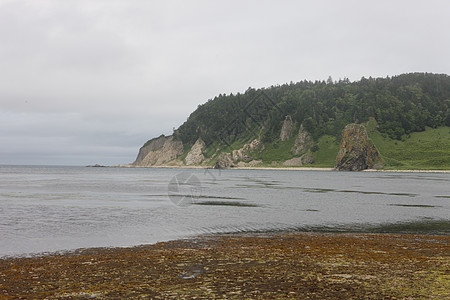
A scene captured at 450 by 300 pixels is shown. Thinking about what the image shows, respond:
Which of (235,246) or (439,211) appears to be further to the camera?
(439,211)

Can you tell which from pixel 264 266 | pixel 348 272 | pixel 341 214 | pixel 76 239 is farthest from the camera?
pixel 341 214

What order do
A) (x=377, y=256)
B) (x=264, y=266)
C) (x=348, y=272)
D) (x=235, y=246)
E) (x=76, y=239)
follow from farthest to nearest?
(x=76, y=239)
(x=235, y=246)
(x=377, y=256)
(x=264, y=266)
(x=348, y=272)

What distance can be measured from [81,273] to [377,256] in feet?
51.4

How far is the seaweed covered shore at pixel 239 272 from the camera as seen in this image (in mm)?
13023

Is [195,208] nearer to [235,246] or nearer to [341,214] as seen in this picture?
[341,214]

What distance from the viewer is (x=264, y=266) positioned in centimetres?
1738

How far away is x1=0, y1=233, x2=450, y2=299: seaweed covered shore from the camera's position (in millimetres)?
13023

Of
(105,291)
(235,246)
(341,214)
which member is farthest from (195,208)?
(105,291)

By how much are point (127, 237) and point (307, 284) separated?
18.4 m

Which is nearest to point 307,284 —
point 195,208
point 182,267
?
point 182,267

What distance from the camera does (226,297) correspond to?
12.4m

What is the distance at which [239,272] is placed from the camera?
16.1 metres

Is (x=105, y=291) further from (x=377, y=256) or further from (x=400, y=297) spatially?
(x=377, y=256)

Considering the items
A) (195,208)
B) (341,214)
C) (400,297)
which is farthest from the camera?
(195,208)
